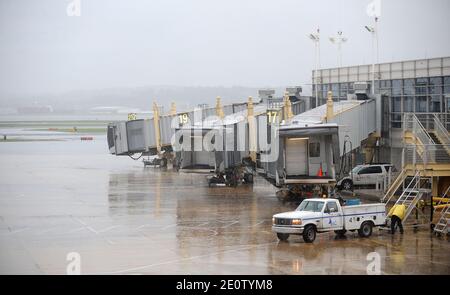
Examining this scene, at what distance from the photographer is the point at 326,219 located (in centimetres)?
2722

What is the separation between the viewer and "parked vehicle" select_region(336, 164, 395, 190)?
43750 millimetres

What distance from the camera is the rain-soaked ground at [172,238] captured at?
22531 mm

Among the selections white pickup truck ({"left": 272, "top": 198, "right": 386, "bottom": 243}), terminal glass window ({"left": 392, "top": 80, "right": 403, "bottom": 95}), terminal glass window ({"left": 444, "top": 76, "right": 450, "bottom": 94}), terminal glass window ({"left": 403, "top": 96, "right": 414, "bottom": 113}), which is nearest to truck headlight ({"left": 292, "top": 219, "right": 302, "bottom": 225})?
white pickup truck ({"left": 272, "top": 198, "right": 386, "bottom": 243})

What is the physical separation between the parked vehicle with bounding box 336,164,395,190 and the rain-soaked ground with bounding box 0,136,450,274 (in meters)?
4.05

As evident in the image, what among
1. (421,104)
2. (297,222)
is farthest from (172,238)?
(421,104)

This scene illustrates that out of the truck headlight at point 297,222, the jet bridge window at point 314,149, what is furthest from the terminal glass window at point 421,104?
the truck headlight at point 297,222

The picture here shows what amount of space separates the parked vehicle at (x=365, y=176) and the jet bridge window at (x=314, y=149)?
645 cm

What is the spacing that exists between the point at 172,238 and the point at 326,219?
5.04 meters

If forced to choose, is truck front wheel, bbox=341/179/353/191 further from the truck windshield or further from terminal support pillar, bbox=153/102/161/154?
terminal support pillar, bbox=153/102/161/154

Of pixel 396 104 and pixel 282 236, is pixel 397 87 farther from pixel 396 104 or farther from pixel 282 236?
pixel 282 236

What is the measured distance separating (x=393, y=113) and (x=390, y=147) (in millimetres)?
1982

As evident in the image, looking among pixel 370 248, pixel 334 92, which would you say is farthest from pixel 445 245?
pixel 334 92

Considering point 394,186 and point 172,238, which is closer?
point 172,238
